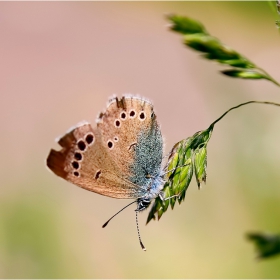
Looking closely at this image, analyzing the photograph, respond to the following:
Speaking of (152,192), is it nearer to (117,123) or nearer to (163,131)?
(117,123)

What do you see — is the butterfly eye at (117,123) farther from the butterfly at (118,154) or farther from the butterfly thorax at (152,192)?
the butterfly thorax at (152,192)

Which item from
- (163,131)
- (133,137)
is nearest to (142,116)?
(133,137)

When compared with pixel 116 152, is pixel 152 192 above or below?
below

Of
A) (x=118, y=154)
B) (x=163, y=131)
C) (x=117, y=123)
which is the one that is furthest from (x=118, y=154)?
(x=163, y=131)

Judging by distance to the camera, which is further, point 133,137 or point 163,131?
point 163,131

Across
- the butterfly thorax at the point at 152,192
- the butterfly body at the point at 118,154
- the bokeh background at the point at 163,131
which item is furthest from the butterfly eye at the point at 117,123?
the bokeh background at the point at 163,131

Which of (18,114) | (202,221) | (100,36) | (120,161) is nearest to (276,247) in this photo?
(120,161)

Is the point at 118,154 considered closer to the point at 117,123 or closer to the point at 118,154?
the point at 118,154
